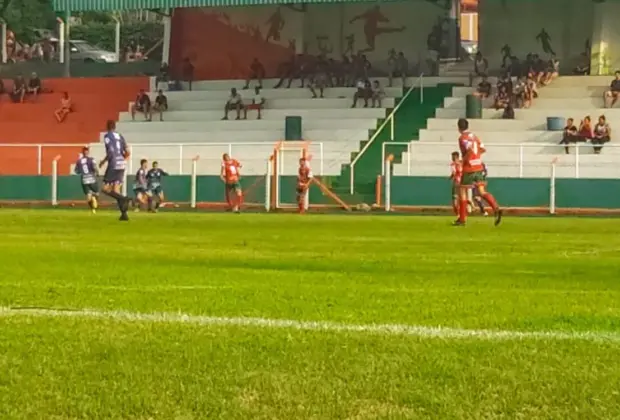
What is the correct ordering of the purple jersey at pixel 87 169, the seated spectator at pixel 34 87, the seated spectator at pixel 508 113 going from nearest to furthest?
the purple jersey at pixel 87 169, the seated spectator at pixel 508 113, the seated spectator at pixel 34 87

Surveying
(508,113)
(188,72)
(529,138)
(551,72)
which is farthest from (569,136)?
(188,72)

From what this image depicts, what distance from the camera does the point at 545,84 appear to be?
4300 centimetres

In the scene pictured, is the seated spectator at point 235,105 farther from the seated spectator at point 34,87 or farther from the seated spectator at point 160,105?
the seated spectator at point 34,87

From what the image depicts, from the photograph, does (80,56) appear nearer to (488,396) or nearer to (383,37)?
(383,37)

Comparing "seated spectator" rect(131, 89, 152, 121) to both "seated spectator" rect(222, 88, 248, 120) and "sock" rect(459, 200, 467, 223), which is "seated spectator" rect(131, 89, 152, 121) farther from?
"sock" rect(459, 200, 467, 223)

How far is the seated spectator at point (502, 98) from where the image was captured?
41369 mm

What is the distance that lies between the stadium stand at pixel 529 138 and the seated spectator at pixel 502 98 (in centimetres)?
26

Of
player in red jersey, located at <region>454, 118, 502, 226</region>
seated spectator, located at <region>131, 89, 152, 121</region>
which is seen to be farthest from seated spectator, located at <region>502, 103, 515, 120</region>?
player in red jersey, located at <region>454, 118, 502, 226</region>

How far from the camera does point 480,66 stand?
4491cm

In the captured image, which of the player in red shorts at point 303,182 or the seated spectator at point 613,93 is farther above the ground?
the seated spectator at point 613,93

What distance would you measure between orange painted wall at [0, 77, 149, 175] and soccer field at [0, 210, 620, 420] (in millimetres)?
31768

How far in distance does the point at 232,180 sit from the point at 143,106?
10150 millimetres

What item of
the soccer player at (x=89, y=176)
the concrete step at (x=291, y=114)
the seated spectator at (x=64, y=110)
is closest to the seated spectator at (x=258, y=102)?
the concrete step at (x=291, y=114)

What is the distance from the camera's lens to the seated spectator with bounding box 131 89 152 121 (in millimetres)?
46344
